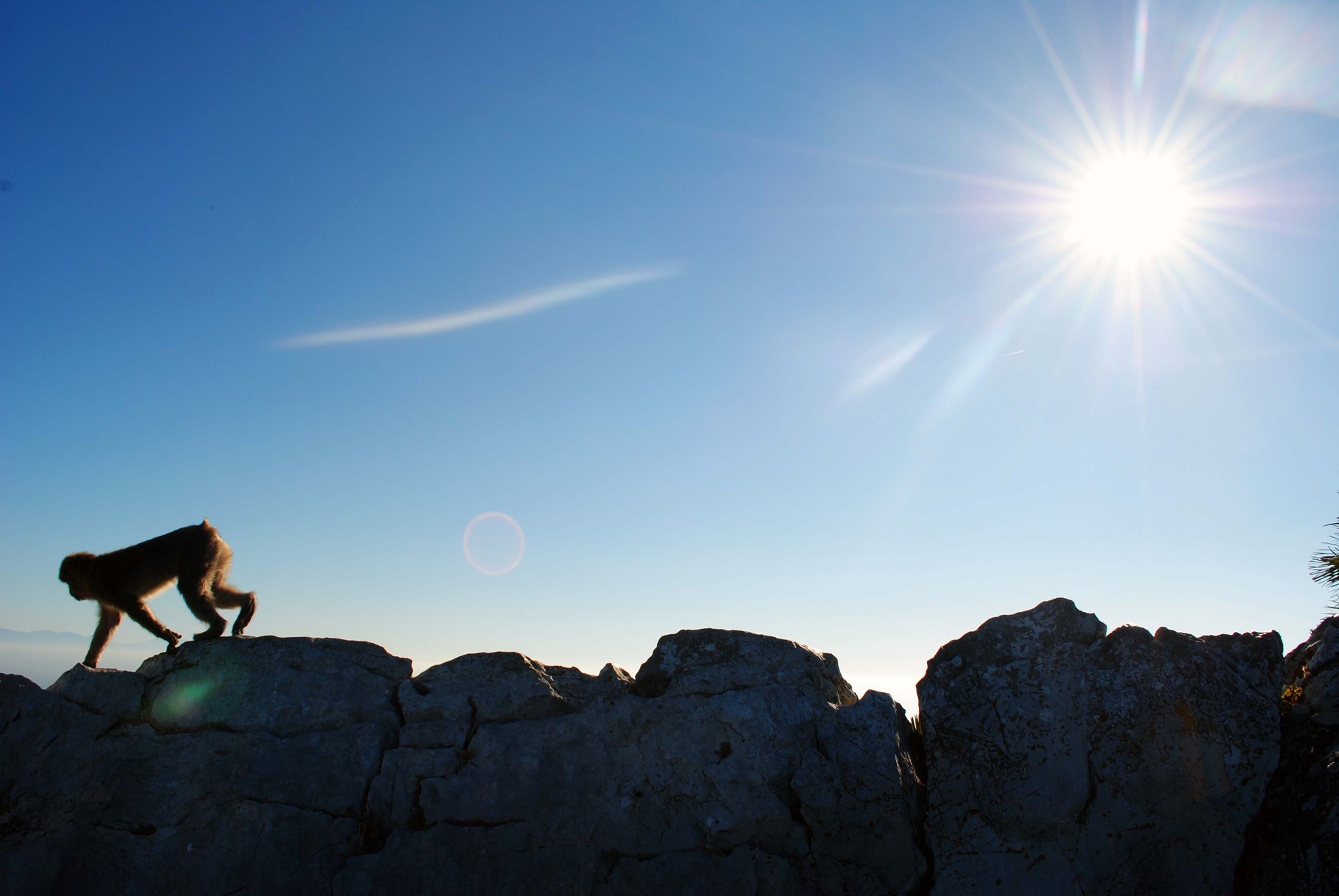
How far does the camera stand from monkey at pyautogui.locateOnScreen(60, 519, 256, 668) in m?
7.77

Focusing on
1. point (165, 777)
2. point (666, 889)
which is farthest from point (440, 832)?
point (165, 777)

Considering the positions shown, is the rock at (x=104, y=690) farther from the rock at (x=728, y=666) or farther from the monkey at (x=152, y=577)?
the rock at (x=728, y=666)

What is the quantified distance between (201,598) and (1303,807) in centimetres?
907

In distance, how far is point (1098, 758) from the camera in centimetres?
575

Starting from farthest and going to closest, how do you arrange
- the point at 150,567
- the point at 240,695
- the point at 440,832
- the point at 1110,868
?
the point at 150,567, the point at 240,695, the point at 440,832, the point at 1110,868

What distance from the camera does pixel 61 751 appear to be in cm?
616

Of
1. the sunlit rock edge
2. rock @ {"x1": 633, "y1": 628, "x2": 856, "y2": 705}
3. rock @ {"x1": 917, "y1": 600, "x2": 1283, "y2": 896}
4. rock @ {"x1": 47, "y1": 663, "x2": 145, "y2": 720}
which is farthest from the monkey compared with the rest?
rock @ {"x1": 917, "y1": 600, "x2": 1283, "y2": 896}

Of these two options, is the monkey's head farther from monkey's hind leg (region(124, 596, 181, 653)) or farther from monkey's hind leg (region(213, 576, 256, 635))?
monkey's hind leg (region(213, 576, 256, 635))

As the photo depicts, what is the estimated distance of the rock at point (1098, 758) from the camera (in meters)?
5.47

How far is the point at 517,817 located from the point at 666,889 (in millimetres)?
1213

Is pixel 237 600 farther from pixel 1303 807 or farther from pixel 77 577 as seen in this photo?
pixel 1303 807

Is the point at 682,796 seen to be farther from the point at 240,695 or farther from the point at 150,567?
the point at 150,567

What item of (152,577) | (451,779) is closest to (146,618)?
(152,577)

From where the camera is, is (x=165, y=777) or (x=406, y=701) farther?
(x=406, y=701)
